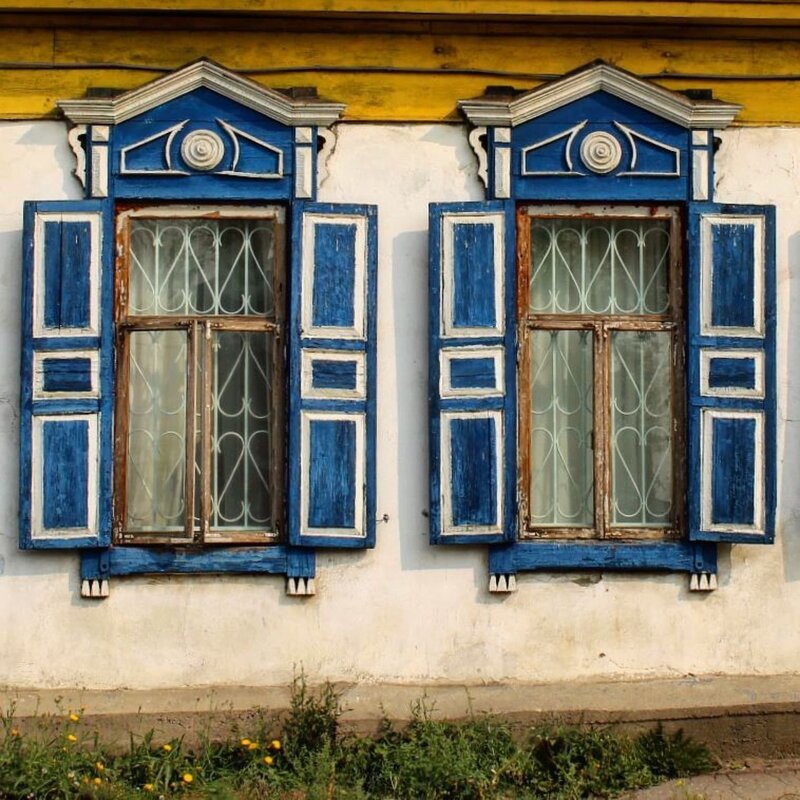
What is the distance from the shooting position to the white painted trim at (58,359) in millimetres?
7371

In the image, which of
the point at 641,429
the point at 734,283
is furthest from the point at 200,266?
the point at 734,283

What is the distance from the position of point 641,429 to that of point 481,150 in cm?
152

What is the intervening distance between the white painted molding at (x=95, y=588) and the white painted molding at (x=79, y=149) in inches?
72.0

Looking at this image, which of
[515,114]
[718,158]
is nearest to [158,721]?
[515,114]

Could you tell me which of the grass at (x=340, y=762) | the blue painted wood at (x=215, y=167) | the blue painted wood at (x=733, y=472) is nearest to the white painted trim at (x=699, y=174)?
the blue painted wood at (x=733, y=472)

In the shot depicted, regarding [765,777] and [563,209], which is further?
[563,209]

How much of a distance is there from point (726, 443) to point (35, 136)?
3514 millimetres

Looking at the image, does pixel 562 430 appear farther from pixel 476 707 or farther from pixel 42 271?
pixel 42 271

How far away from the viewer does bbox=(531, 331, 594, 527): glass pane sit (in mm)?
7645

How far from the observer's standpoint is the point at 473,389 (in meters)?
7.43

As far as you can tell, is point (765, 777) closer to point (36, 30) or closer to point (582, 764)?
point (582, 764)

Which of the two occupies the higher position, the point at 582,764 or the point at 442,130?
the point at 442,130

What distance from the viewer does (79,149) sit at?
24.7ft

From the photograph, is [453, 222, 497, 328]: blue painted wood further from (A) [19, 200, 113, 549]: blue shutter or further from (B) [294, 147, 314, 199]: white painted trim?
(A) [19, 200, 113, 549]: blue shutter
